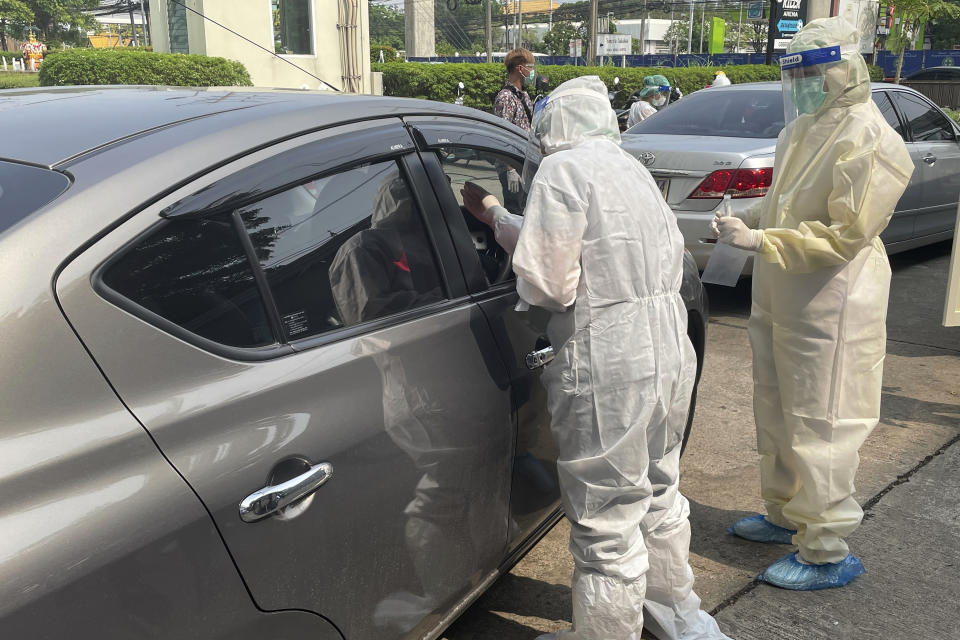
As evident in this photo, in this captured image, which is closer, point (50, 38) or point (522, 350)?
point (522, 350)

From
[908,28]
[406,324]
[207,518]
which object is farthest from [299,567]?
[908,28]

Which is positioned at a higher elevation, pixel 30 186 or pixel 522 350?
pixel 30 186

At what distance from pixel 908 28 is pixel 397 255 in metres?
27.4

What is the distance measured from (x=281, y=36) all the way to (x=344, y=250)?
17.7 m

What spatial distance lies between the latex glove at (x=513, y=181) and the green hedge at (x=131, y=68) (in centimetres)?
1370

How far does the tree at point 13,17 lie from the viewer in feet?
227

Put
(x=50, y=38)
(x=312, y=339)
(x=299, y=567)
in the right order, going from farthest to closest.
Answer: (x=50, y=38), (x=312, y=339), (x=299, y=567)

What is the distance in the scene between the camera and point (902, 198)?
24.0 ft

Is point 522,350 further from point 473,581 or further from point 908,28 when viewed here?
point 908,28

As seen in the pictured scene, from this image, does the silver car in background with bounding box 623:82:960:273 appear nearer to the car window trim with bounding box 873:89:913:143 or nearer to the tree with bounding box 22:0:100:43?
the car window trim with bounding box 873:89:913:143

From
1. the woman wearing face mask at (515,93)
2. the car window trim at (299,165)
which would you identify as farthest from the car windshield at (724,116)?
the car window trim at (299,165)

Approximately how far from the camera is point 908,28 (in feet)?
→ 83.3

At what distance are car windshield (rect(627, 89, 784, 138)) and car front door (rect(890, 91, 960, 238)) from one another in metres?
1.30

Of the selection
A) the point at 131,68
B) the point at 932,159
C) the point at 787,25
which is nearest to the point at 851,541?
the point at 932,159
